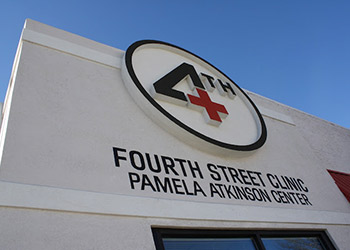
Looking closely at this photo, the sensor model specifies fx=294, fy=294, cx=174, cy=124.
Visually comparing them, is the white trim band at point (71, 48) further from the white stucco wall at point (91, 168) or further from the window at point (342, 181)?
the window at point (342, 181)

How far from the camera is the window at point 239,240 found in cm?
296

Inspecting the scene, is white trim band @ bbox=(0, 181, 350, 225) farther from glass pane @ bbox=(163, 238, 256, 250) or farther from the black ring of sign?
the black ring of sign

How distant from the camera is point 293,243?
390 centimetres

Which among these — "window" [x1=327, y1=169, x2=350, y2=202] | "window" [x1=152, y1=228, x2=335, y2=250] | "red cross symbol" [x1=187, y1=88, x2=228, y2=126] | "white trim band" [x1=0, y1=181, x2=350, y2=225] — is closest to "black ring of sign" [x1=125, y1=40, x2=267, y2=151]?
"red cross symbol" [x1=187, y1=88, x2=228, y2=126]

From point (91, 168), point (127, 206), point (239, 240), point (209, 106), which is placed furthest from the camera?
point (209, 106)

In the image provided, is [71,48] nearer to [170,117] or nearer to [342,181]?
[170,117]

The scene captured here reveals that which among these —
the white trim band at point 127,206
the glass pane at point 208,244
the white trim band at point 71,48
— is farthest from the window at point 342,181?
the white trim band at point 71,48

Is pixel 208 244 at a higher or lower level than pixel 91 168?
lower

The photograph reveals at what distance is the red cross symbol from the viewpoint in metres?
4.62

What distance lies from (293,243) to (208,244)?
144 cm

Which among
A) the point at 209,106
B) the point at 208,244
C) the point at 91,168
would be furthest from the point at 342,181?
the point at 91,168

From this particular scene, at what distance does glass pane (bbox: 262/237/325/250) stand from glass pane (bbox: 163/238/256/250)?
12.3 inches

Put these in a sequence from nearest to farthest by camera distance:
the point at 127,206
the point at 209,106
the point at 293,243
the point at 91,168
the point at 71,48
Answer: the point at 127,206, the point at 91,168, the point at 293,243, the point at 71,48, the point at 209,106

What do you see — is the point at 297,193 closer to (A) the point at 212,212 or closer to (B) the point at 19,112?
(A) the point at 212,212
